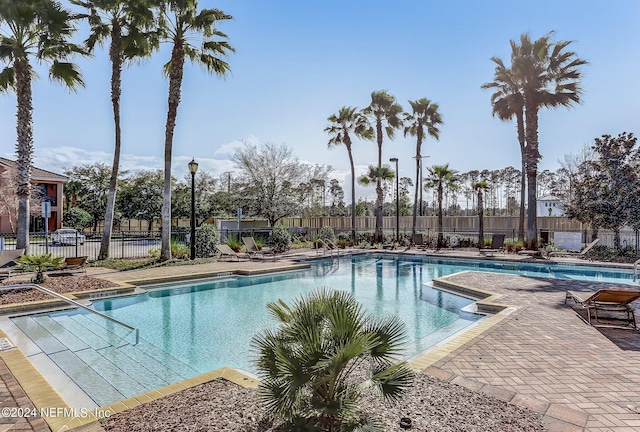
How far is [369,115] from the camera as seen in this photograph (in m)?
24.0

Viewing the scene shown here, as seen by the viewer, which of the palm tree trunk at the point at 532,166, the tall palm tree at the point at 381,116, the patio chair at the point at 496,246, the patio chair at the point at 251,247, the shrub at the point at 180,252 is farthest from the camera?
the tall palm tree at the point at 381,116

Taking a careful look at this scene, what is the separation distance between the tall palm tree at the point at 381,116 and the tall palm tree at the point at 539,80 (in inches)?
300

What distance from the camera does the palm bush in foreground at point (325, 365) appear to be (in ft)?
7.49

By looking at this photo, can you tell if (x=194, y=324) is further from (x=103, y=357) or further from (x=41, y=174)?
(x=41, y=174)

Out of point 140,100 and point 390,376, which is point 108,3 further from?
point 390,376

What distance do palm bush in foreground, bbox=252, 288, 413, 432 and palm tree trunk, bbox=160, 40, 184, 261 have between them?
11866 millimetres

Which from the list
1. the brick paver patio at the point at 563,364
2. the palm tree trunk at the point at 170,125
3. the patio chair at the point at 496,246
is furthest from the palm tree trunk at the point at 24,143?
the patio chair at the point at 496,246

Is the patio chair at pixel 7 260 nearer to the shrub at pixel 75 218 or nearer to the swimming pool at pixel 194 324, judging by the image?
the swimming pool at pixel 194 324

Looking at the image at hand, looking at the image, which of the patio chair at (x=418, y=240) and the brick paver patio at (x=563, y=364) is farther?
the patio chair at (x=418, y=240)

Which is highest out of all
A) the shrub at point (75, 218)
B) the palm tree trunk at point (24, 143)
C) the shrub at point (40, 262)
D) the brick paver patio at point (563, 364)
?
the palm tree trunk at point (24, 143)

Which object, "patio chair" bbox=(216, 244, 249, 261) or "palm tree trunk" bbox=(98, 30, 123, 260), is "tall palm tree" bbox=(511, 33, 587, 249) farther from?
"palm tree trunk" bbox=(98, 30, 123, 260)

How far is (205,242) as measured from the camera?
15.3 meters

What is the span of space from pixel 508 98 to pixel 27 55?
65.8 feet

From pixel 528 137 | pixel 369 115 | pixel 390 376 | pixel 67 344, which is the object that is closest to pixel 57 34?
pixel 67 344
